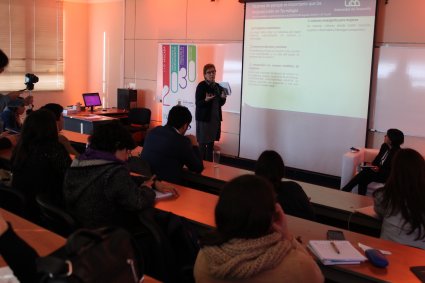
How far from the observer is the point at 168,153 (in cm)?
384

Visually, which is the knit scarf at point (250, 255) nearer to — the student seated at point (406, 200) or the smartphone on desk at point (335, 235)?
the smartphone on desk at point (335, 235)

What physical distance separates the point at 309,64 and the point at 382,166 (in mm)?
1946

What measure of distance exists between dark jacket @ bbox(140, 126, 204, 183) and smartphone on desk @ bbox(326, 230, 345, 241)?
158 cm

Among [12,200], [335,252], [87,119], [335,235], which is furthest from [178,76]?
[335,252]

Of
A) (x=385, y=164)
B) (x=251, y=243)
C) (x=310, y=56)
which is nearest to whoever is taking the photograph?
(x=251, y=243)

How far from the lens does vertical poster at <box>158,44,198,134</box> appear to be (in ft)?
26.1

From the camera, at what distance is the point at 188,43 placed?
809 cm

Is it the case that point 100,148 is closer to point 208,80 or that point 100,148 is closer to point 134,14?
point 208,80

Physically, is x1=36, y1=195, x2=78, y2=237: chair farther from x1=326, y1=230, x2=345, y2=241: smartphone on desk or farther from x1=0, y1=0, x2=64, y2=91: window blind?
x1=0, y1=0, x2=64, y2=91: window blind

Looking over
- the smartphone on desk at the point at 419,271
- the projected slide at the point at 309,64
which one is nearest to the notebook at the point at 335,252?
the smartphone on desk at the point at 419,271

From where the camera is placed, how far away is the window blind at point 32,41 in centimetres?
870

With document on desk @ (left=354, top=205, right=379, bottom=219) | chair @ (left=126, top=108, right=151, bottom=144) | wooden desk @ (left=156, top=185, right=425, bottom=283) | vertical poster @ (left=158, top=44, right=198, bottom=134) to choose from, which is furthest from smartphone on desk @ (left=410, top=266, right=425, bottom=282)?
chair @ (left=126, top=108, right=151, bottom=144)

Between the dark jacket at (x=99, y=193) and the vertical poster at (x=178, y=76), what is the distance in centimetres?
533

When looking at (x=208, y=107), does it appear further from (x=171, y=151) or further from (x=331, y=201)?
(x=331, y=201)
